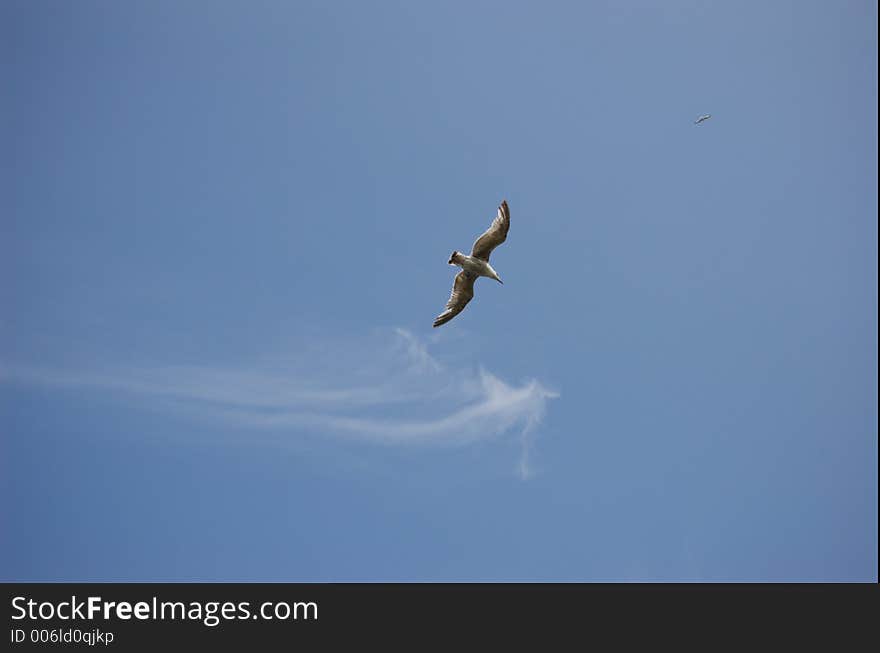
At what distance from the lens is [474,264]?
117ft

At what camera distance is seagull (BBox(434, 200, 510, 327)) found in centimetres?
3428

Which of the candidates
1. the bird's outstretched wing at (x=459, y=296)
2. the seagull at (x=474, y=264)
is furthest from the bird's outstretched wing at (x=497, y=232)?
the bird's outstretched wing at (x=459, y=296)

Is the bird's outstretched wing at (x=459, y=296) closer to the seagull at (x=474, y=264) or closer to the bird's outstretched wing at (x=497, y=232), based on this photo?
the seagull at (x=474, y=264)

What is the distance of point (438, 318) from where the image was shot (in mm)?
38562

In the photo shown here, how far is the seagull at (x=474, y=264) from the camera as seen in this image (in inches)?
1350

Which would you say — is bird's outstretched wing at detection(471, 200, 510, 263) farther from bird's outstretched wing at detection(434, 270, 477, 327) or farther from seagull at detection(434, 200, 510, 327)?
bird's outstretched wing at detection(434, 270, 477, 327)

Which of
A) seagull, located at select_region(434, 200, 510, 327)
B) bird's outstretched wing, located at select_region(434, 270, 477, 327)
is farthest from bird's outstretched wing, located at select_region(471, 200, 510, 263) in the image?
bird's outstretched wing, located at select_region(434, 270, 477, 327)

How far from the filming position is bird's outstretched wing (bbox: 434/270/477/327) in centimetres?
3734

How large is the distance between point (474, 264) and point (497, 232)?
2.57 meters

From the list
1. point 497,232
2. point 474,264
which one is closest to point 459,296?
point 474,264

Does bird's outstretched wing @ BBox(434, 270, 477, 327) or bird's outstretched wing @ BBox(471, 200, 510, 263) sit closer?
bird's outstretched wing @ BBox(471, 200, 510, 263)

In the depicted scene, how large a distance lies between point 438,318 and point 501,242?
714cm
